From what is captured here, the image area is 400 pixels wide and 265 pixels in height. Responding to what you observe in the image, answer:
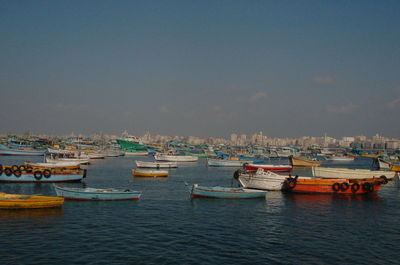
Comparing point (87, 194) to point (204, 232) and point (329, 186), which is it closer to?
point (204, 232)

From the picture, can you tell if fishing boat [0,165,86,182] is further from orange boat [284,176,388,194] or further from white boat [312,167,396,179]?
white boat [312,167,396,179]

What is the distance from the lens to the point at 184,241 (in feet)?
61.9

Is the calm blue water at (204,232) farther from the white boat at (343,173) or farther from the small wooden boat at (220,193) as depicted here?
the white boat at (343,173)

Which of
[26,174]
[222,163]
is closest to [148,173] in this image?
[26,174]

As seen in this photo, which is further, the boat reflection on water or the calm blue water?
the boat reflection on water

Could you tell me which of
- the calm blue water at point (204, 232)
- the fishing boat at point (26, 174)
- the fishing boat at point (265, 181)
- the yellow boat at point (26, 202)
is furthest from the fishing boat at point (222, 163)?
the yellow boat at point (26, 202)

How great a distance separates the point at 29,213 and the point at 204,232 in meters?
13.5

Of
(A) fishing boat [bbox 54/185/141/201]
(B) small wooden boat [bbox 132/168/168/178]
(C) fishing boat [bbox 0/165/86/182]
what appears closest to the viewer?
(A) fishing boat [bbox 54/185/141/201]

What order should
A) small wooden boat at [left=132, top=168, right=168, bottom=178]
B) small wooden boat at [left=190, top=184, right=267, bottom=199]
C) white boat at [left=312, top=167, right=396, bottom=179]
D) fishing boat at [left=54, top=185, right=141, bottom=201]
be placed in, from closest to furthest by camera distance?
fishing boat at [left=54, top=185, right=141, bottom=201], small wooden boat at [left=190, top=184, right=267, bottom=199], white boat at [left=312, top=167, right=396, bottom=179], small wooden boat at [left=132, top=168, right=168, bottom=178]

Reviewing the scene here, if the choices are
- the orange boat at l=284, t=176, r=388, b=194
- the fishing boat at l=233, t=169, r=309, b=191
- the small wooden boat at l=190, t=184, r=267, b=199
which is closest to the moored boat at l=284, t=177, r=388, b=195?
the orange boat at l=284, t=176, r=388, b=194

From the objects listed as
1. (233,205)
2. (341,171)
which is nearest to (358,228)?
(233,205)

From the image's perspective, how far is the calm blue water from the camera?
16328 millimetres

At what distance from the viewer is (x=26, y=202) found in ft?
79.7

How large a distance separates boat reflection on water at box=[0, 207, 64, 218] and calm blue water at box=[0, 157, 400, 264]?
2.6 inches
